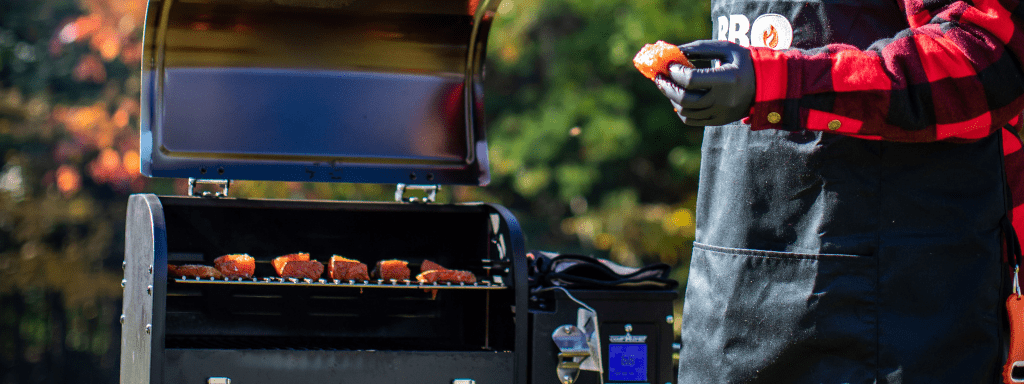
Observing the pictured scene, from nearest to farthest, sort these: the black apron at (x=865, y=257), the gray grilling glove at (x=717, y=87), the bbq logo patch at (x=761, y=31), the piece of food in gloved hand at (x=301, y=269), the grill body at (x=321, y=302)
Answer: the gray grilling glove at (x=717, y=87) → the black apron at (x=865, y=257) → the bbq logo patch at (x=761, y=31) → the grill body at (x=321, y=302) → the piece of food in gloved hand at (x=301, y=269)

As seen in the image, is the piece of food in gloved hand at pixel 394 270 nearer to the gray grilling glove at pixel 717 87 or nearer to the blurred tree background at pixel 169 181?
the gray grilling glove at pixel 717 87

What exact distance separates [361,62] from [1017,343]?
6.15ft

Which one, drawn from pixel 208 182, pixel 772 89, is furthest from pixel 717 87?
pixel 208 182

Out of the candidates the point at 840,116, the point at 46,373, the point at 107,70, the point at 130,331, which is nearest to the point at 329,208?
the point at 130,331

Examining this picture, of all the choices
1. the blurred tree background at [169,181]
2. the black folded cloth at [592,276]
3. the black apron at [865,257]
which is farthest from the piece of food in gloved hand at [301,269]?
the blurred tree background at [169,181]

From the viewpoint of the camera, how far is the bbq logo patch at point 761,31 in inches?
51.4

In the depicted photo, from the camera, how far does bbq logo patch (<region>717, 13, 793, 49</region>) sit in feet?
4.28

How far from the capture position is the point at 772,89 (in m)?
1.02

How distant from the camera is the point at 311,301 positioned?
2.54m

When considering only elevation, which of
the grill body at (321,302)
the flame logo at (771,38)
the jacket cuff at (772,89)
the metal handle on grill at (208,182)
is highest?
the flame logo at (771,38)

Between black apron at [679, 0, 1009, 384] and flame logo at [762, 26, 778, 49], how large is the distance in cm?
3

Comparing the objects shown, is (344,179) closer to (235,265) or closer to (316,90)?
(316,90)

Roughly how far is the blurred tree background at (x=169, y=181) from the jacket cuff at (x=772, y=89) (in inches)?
220

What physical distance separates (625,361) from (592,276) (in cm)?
23
